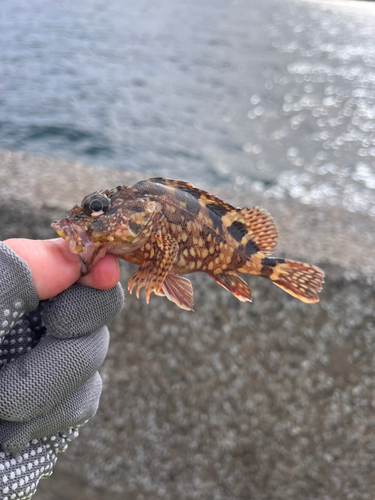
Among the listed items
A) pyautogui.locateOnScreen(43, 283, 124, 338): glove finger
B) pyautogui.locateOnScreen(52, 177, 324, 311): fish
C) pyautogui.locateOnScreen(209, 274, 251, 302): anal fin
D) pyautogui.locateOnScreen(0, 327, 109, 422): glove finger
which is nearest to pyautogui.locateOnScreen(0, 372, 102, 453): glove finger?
pyautogui.locateOnScreen(0, 327, 109, 422): glove finger

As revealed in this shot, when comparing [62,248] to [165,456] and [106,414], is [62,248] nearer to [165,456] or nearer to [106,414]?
[106,414]

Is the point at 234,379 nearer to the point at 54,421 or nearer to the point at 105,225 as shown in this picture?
the point at 54,421

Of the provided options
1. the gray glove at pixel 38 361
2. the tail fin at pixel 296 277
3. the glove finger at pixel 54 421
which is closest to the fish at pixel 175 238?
the tail fin at pixel 296 277

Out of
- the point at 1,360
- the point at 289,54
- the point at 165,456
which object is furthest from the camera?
the point at 289,54

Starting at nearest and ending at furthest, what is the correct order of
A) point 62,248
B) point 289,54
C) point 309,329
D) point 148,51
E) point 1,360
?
point 62,248, point 1,360, point 309,329, point 148,51, point 289,54

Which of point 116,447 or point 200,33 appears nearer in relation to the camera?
point 116,447

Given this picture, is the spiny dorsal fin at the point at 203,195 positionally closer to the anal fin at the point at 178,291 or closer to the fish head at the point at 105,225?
the fish head at the point at 105,225

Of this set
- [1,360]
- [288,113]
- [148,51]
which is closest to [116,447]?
[1,360]
